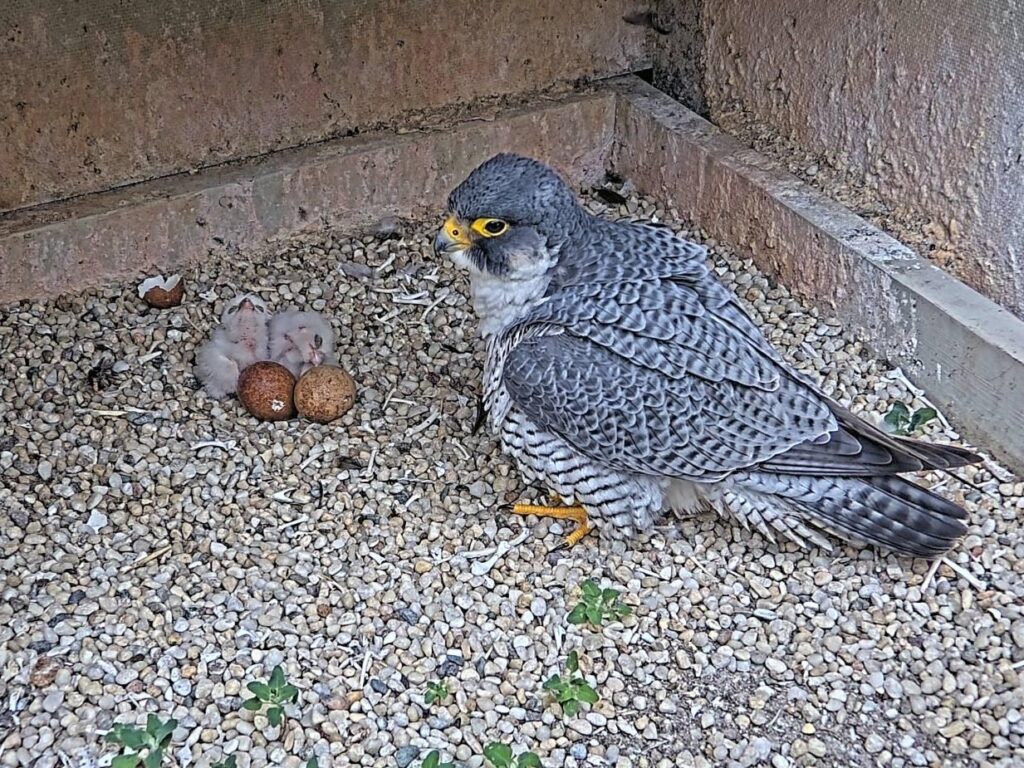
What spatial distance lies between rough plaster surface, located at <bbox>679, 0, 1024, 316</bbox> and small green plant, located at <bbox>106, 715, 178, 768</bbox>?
2.77 m

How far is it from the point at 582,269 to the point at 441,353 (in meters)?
0.97

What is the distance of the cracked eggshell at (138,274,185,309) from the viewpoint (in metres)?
4.26

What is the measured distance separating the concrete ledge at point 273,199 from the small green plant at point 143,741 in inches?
77.2

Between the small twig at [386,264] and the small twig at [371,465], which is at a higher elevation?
the small twig at [386,264]

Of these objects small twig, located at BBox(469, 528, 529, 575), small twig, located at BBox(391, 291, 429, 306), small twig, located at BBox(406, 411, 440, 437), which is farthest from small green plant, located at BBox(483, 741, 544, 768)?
small twig, located at BBox(391, 291, 429, 306)

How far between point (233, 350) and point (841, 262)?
2055 mm

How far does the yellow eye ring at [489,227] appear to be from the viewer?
3305mm

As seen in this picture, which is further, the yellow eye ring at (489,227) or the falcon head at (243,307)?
the falcon head at (243,307)

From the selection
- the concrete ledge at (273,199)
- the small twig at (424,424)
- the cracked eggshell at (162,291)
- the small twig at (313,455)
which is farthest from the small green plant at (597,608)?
the concrete ledge at (273,199)

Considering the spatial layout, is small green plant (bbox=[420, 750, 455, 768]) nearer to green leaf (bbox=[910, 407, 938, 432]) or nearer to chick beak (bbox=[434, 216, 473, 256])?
chick beak (bbox=[434, 216, 473, 256])

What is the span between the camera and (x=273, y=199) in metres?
4.50

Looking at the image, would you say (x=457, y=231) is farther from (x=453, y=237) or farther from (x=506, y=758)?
(x=506, y=758)

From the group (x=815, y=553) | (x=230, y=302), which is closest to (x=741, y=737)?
(x=815, y=553)

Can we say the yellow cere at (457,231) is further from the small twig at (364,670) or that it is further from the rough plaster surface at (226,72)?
the rough plaster surface at (226,72)
